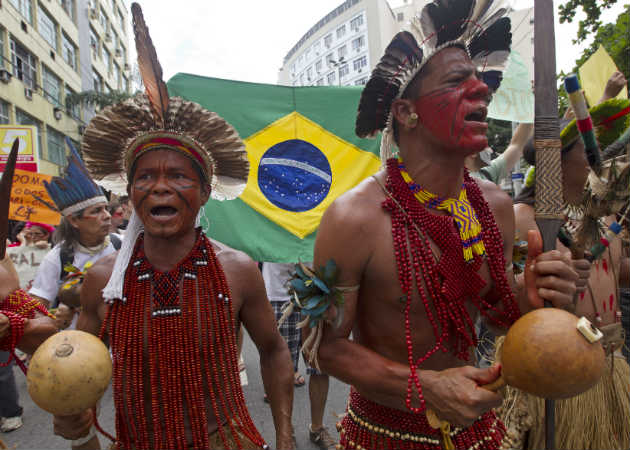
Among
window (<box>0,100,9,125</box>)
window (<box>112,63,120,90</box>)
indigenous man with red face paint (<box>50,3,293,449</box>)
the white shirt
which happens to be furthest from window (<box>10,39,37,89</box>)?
indigenous man with red face paint (<box>50,3,293,449</box>)

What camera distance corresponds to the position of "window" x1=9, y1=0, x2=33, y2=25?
70.1ft

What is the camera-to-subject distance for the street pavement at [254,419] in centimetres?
385

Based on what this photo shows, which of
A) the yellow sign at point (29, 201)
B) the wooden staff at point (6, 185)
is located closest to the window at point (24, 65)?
the yellow sign at point (29, 201)

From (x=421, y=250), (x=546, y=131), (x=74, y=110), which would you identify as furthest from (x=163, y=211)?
(x=74, y=110)

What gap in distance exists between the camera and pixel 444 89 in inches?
67.3

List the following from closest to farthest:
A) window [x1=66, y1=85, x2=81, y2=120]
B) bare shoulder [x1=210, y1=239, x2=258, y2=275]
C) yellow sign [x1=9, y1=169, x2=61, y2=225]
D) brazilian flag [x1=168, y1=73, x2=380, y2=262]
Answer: bare shoulder [x1=210, y1=239, x2=258, y2=275]
brazilian flag [x1=168, y1=73, x2=380, y2=262]
yellow sign [x1=9, y1=169, x2=61, y2=225]
window [x1=66, y1=85, x2=81, y2=120]

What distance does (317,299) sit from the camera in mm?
1534

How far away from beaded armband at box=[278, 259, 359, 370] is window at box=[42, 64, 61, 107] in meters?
27.6

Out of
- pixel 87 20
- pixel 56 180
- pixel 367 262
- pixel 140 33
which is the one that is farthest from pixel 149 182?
pixel 87 20

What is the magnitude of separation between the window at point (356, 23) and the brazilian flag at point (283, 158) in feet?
194

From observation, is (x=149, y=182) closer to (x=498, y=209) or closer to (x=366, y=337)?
(x=366, y=337)

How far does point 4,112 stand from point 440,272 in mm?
23613

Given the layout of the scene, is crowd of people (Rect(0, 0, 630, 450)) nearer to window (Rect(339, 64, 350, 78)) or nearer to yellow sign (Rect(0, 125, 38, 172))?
yellow sign (Rect(0, 125, 38, 172))

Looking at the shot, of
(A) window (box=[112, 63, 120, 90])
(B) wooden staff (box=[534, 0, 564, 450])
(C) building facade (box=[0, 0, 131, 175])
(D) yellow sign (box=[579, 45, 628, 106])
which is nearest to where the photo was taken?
(B) wooden staff (box=[534, 0, 564, 450])
